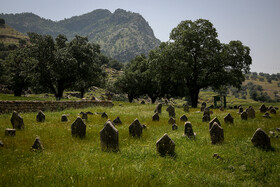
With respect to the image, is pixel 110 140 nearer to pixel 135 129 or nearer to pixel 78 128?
pixel 135 129

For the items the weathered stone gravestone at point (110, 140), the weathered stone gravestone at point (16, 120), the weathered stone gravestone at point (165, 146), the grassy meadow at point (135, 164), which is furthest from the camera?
the weathered stone gravestone at point (16, 120)

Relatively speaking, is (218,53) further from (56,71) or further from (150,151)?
(150,151)

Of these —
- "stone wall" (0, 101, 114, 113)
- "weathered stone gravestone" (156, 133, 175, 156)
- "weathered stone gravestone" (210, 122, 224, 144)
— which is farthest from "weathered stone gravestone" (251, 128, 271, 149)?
"stone wall" (0, 101, 114, 113)

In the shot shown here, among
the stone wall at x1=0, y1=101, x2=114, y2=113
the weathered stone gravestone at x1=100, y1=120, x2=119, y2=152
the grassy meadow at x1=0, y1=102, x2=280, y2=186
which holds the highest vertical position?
the stone wall at x1=0, y1=101, x2=114, y2=113

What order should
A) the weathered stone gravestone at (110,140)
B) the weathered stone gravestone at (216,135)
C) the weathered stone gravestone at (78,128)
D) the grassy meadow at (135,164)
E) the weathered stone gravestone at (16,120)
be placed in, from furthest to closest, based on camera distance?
the weathered stone gravestone at (16,120) < the weathered stone gravestone at (78,128) < the weathered stone gravestone at (216,135) < the weathered stone gravestone at (110,140) < the grassy meadow at (135,164)

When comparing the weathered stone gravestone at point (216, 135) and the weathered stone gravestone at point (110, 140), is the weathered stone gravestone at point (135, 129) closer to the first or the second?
the weathered stone gravestone at point (110, 140)

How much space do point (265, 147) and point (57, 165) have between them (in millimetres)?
7321

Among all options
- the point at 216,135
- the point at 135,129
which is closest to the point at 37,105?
the point at 135,129

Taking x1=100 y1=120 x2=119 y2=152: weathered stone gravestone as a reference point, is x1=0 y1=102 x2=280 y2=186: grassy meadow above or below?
below

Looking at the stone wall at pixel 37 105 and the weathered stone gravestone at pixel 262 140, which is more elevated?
the stone wall at pixel 37 105

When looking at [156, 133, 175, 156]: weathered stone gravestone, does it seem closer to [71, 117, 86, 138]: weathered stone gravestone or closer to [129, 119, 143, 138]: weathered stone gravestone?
[129, 119, 143, 138]: weathered stone gravestone

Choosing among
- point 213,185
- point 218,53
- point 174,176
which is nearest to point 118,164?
point 174,176

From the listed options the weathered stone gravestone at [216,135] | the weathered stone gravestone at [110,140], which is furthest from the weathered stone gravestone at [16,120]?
the weathered stone gravestone at [216,135]

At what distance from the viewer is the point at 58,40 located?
3903 centimetres
